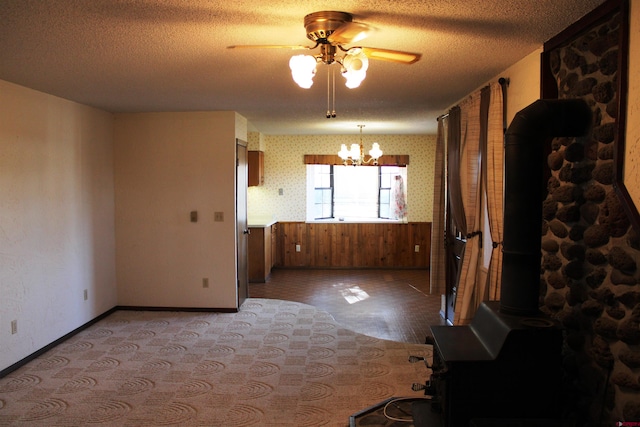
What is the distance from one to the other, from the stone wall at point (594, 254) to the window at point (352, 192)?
19.4 feet

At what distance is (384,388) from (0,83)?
3.83 meters

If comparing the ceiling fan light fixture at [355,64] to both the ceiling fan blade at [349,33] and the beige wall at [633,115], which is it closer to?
the ceiling fan blade at [349,33]

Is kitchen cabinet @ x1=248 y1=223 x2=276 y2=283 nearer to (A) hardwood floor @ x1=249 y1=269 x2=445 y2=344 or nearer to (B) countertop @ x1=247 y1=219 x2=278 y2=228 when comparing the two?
(B) countertop @ x1=247 y1=219 x2=278 y2=228

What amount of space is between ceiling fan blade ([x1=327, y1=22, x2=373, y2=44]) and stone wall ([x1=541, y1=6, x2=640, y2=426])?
3.84 feet

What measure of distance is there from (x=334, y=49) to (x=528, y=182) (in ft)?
3.98

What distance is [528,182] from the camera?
234 centimetres

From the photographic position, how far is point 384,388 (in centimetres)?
341

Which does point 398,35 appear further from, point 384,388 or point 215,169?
point 215,169

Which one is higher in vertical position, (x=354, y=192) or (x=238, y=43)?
(x=238, y=43)

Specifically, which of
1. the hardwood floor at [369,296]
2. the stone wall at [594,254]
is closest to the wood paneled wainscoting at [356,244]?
the hardwood floor at [369,296]

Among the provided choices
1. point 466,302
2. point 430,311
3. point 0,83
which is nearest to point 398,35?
point 466,302

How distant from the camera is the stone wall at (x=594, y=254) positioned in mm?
2021

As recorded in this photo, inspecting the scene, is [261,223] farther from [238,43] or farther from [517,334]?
[517,334]

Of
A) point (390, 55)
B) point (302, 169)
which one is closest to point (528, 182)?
point (390, 55)
